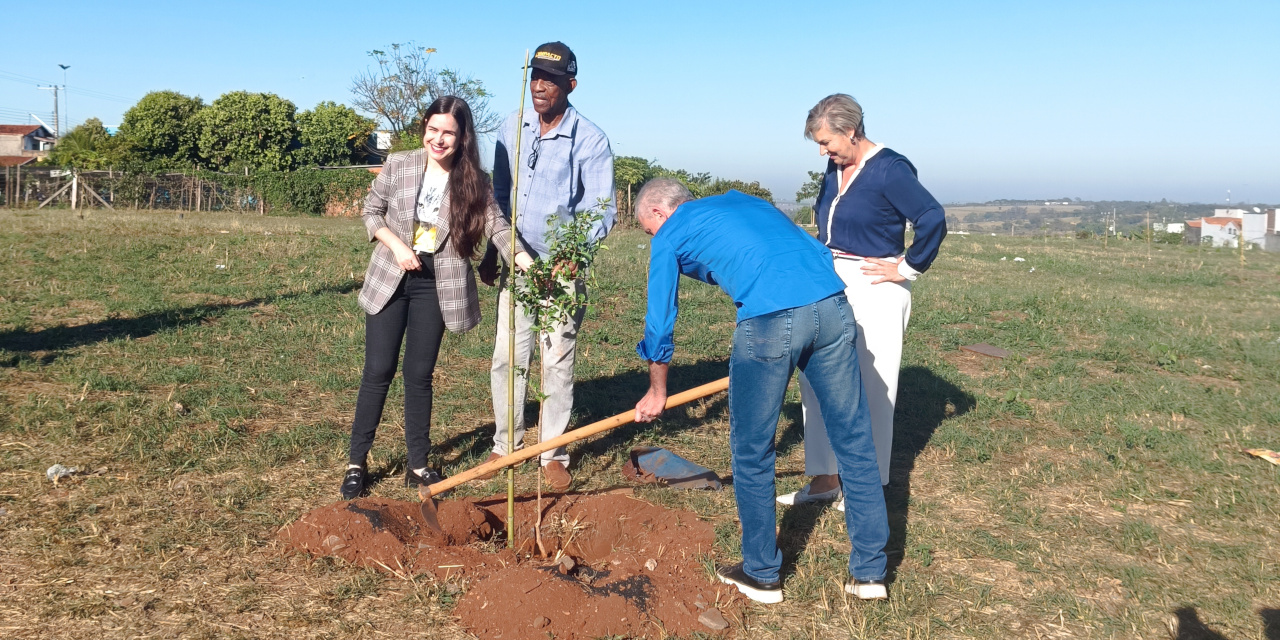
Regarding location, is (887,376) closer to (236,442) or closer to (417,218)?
(417,218)

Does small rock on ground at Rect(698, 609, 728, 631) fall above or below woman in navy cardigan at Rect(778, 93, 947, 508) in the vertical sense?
below

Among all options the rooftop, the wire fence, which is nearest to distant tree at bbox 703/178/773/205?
the wire fence

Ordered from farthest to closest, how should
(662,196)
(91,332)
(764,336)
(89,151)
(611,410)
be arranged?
(89,151) < (91,332) < (611,410) < (662,196) < (764,336)

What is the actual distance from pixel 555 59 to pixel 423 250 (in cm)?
113

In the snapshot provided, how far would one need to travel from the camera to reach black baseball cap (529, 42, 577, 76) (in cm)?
417

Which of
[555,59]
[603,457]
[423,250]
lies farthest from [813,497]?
[555,59]

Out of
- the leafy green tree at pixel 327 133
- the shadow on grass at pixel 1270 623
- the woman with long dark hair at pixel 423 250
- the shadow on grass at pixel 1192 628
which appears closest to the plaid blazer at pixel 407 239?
the woman with long dark hair at pixel 423 250

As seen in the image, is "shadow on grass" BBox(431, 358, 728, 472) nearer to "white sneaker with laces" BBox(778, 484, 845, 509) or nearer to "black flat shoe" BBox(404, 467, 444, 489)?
"black flat shoe" BBox(404, 467, 444, 489)

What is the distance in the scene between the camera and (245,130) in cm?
3919

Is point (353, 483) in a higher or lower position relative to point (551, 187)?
lower

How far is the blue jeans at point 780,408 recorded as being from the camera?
3.12 metres

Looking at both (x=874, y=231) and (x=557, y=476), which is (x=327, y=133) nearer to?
(x=557, y=476)

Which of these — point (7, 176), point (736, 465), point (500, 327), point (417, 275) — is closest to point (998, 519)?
point (736, 465)

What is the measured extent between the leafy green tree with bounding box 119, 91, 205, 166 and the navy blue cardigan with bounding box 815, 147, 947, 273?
4012cm
